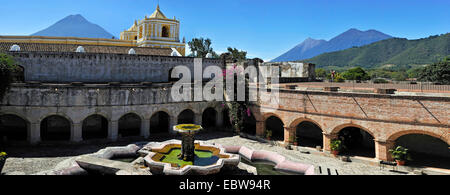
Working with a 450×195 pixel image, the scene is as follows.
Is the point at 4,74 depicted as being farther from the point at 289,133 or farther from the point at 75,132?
the point at 289,133

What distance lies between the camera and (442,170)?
15.3 metres

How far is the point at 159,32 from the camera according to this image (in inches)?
1575

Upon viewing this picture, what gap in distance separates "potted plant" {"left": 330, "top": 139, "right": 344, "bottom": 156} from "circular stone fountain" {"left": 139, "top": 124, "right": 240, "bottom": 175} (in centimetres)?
745

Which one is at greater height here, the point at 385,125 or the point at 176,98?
the point at 176,98

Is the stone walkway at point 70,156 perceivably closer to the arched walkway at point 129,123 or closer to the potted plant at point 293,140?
the potted plant at point 293,140

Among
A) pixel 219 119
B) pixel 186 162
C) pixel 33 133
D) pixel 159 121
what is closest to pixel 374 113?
pixel 186 162

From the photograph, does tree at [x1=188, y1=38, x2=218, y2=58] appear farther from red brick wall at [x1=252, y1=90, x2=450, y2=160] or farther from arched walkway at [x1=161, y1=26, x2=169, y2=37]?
red brick wall at [x1=252, y1=90, x2=450, y2=160]

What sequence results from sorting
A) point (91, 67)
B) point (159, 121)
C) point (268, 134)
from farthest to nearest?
point (159, 121)
point (91, 67)
point (268, 134)

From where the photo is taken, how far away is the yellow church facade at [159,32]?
130 ft

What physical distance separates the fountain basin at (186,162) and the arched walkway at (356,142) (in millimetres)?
8951

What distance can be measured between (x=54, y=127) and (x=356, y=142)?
25.1 metres

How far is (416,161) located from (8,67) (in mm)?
26906

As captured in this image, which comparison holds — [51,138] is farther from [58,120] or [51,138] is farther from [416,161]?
[416,161]
